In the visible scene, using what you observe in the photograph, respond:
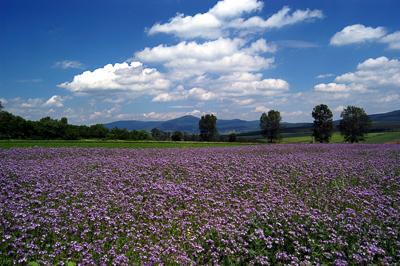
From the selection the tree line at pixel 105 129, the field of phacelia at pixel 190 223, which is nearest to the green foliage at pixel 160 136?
the tree line at pixel 105 129

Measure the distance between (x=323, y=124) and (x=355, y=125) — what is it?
6.45 metres

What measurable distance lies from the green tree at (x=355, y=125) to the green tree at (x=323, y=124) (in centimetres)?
304

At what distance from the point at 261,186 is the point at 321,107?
68197mm

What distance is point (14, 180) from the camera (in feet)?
27.9

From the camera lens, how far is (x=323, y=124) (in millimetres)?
70562

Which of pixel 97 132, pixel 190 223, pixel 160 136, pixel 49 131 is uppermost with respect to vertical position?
pixel 49 131

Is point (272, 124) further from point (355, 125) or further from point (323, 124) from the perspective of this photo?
point (355, 125)

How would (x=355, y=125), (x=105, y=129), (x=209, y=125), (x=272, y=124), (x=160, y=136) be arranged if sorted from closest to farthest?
1. (x=355, y=125)
2. (x=105, y=129)
3. (x=160, y=136)
4. (x=272, y=124)
5. (x=209, y=125)

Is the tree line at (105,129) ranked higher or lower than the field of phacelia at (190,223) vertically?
higher

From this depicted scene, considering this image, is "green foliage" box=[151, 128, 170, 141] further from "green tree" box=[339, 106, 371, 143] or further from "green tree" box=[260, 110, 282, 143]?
"green tree" box=[339, 106, 371, 143]

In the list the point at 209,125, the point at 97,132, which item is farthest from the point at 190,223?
the point at 209,125

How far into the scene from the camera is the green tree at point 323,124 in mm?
69988

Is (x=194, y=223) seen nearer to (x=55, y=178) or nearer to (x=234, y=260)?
(x=234, y=260)

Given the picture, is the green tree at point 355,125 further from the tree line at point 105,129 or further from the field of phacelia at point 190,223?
the field of phacelia at point 190,223
